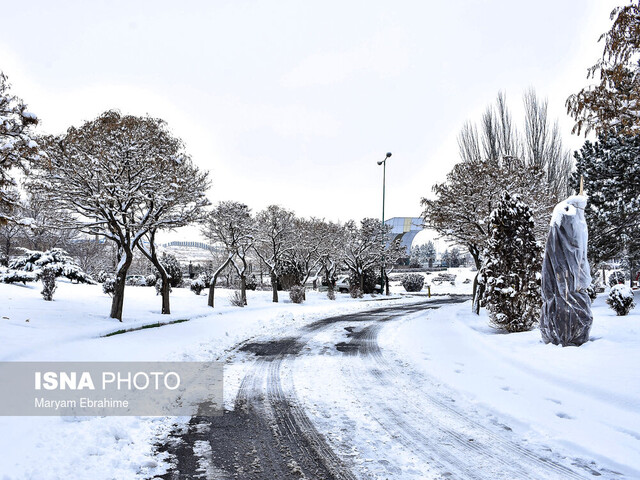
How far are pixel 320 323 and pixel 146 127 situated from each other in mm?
9005

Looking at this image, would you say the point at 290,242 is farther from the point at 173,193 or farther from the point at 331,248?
the point at 173,193

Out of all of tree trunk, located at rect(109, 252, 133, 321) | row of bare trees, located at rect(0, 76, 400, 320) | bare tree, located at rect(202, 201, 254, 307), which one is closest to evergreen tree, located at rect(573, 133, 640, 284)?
bare tree, located at rect(202, 201, 254, 307)

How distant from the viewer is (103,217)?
43.2ft

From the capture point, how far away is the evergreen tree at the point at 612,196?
17844 mm

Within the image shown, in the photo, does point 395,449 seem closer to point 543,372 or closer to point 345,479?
point 345,479

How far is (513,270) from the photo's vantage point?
10391mm

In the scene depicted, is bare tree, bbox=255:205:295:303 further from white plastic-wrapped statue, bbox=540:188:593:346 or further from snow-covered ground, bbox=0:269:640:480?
white plastic-wrapped statue, bbox=540:188:593:346

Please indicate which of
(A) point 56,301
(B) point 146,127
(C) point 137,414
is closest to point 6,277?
(A) point 56,301

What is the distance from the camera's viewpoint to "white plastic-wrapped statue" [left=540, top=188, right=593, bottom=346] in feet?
24.4

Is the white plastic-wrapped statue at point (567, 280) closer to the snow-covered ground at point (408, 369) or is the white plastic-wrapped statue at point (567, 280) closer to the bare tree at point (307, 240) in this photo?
the snow-covered ground at point (408, 369)

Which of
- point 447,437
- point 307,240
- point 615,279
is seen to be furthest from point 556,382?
point 615,279

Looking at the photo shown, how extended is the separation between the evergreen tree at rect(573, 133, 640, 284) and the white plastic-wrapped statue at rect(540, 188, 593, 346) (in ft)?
42.9

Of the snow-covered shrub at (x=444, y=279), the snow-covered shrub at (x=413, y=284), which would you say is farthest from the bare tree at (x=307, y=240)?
the snow-covered shrub at (x=444, y=279)

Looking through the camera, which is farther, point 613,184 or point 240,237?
point 240,237
